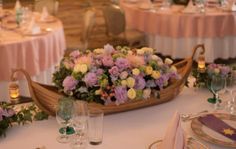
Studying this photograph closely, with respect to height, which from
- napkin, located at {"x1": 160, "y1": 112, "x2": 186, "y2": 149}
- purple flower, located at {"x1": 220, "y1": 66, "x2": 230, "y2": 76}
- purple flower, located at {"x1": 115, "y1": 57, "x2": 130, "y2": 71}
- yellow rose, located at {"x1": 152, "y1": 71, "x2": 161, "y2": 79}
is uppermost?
purple flower, located at {"x1": 115, "y1": 57, "x2": 130, "y2": 71}

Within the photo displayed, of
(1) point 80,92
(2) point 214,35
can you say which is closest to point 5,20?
(2) point 214,35

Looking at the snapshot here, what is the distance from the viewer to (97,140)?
5.99 ft

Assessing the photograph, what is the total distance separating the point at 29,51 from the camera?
4246mm

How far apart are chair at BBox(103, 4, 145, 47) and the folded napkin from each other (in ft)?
11.9

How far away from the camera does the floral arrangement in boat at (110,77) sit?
6.53 feet

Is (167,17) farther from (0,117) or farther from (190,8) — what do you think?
(0,117)

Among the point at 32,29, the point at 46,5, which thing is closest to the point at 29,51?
the point at 32,29

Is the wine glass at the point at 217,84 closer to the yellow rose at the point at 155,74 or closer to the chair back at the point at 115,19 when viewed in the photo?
the yellow rose at the point at 155,74

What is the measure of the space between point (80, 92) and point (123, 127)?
0.28 metres

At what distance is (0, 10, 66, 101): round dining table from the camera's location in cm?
414

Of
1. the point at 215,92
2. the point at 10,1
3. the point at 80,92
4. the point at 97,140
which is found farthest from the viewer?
the point at 10,1

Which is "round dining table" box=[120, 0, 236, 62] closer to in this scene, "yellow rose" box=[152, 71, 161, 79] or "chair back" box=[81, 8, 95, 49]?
"chair back" box=[81, 8, 95, 49]

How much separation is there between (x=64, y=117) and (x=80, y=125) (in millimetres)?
82

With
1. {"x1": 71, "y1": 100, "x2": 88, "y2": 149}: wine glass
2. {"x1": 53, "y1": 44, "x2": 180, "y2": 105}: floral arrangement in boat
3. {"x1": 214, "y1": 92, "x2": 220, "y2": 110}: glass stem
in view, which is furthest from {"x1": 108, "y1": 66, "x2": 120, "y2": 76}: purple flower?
{"x1": 214, "y1": 92, "x2": 220, "y2": 110}: glass stem
